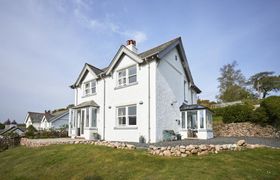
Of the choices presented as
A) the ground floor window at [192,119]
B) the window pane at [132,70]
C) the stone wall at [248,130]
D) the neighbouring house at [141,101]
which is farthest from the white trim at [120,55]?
the stone wall at [248,130]

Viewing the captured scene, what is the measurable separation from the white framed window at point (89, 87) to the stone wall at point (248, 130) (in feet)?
56.9

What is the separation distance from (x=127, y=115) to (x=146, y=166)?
9.68 m

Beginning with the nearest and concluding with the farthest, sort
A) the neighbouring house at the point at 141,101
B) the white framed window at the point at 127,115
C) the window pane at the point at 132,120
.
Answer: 1. the neighbouring house at the point at 141,101
2. the window pane at the point at 132,120
3. the white framed window at the point at 127,115

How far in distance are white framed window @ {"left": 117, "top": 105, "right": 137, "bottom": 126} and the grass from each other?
18.8ft

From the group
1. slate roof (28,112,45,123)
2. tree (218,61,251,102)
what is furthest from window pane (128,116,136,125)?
slate roof (28,112,45,123)

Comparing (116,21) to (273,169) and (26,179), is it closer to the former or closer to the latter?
(26,179)

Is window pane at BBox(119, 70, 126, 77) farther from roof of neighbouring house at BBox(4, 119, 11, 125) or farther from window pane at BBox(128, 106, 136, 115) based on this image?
roof of neighbouring house at BBox(4, 119, 11, 125)

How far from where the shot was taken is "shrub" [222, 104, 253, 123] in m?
24.8

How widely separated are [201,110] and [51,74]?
22938 mm

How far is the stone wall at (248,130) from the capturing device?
23672 millimetres

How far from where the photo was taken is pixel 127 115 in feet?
60.9

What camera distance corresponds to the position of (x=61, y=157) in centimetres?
1275

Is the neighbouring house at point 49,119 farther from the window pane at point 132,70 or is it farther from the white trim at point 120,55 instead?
the window pane at point 132,70

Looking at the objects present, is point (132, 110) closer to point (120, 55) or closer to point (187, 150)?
point (120, 55)
